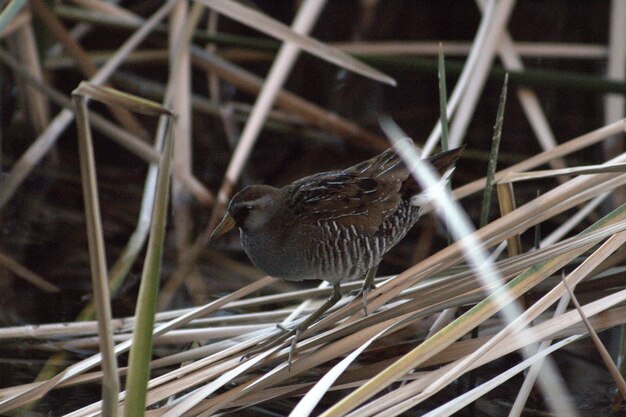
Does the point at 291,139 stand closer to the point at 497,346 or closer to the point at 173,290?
the point at 173,290

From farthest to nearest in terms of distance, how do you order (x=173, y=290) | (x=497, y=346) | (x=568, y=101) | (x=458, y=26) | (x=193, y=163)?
(x=458, y=26)
(x=568, y=101)
(x=193, y=163)
(x=173, y=290)
(x=497, y=346)

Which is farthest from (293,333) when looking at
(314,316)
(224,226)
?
(224,226)

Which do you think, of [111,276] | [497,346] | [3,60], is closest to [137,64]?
[3,60]

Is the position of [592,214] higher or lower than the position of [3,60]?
lower

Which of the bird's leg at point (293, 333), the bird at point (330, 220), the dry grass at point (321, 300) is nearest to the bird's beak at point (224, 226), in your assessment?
the bird at point (330, 220)

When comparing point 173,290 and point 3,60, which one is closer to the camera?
point 173,290

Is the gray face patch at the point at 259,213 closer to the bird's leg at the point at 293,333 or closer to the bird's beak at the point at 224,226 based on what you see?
the bird's beak at the point at 224,226

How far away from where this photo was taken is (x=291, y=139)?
182 inches

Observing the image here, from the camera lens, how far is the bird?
2.29m

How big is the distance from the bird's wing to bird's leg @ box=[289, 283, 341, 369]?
19 centimetres

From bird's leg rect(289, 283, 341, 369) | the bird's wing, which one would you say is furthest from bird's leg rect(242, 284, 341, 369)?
the bird's wing

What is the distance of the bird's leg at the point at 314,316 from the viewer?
212cm

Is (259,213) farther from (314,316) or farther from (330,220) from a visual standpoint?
(314,316)

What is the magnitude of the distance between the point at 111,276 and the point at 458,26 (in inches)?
117
